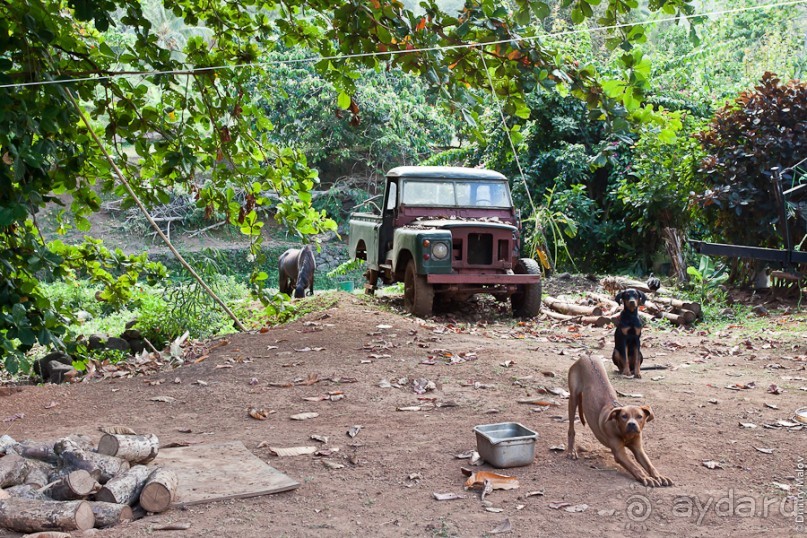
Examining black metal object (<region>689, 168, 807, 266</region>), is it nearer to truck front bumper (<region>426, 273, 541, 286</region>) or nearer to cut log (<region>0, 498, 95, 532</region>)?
truck front bumper (<region>426, 273, 541, 286</region>)

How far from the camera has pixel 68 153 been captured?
5.04m

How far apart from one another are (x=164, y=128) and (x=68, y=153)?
2.57 feet

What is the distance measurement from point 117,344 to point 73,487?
599 centimetres

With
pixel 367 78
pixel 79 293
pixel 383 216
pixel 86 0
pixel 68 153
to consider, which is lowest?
pixel 79 293

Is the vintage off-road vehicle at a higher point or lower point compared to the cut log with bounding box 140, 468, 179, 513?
higher

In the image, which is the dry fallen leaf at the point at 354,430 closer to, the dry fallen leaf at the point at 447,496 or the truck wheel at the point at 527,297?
the dry fallen leaf at the point at 447,496

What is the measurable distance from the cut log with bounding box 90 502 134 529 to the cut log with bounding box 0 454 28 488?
1.78 ft

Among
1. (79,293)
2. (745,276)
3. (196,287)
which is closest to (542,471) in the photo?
(196,287)

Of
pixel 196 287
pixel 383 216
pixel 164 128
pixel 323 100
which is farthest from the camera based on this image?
pixel 323 100

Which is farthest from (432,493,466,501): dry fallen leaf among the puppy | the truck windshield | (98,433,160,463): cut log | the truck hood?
the truck windshield

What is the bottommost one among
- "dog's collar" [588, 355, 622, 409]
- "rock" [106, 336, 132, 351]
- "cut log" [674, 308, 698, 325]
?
"rock" [106, 336, 132, 351]

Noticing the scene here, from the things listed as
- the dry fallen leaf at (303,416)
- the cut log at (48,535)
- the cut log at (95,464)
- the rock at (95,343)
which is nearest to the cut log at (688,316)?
the dry fallen leaf at (303,416)

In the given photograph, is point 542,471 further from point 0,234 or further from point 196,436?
point 0,234

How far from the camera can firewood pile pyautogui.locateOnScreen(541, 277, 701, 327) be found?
9.38 m
